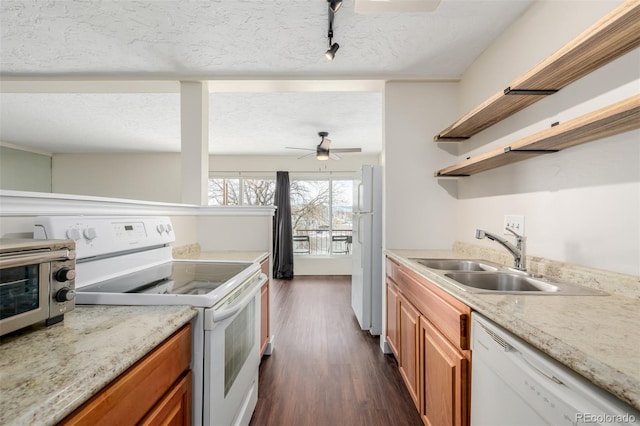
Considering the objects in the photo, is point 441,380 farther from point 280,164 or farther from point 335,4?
point 280,164

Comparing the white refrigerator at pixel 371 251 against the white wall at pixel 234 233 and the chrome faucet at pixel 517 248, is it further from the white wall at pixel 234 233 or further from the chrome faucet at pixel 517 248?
the chrome faucet at pixel 517 248

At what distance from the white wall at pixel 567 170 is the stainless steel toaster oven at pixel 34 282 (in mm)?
1906

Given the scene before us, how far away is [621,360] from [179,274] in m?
1.55

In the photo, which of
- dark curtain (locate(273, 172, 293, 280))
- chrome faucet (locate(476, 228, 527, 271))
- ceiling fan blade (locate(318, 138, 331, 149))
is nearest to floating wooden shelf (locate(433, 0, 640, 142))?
chrome faucet (locate(476, 228, 527, 271))

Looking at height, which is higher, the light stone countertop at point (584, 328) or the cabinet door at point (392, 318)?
the light stone countertop at point (584, 328)

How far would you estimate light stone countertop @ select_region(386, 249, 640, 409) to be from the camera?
546 millimetres

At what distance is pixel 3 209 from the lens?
3.05 ft

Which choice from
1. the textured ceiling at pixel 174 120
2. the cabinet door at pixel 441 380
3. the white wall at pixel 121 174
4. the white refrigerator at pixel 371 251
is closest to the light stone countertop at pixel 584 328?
the cabinet door at pixel 441 380

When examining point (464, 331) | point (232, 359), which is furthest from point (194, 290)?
point (464, 331)

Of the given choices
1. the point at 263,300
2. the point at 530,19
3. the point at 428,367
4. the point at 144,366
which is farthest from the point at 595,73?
the point at 263,300

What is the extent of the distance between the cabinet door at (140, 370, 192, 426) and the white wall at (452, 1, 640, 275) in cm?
165

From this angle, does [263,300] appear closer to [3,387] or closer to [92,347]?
[92,347]

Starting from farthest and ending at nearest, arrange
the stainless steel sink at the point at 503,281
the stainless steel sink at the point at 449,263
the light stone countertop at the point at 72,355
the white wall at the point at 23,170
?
the white wall at the point at 23,170
the stainless steel sink at the point at 449,263
the stainless steel sink at the point at 503,281
the light stone countertop at the point at 72,355

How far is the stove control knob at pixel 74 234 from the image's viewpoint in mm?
1093
